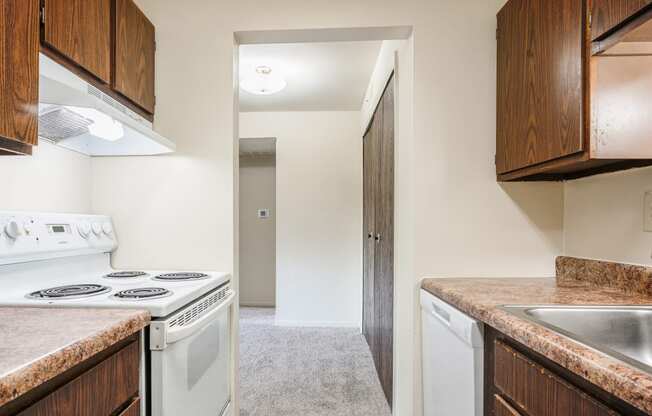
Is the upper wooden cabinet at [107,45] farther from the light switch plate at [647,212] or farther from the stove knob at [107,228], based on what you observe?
the light switch plate at [647,212]

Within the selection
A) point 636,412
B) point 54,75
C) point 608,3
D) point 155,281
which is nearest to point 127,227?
point 155,281

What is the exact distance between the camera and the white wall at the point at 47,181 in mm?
1298

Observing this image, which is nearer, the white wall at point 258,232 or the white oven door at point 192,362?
the white oven door at point 192,362

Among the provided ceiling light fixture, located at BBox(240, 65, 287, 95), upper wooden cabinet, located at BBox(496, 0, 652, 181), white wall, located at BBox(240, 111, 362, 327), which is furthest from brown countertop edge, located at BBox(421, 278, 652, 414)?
white wall, located at BBox(240, 111, 362, 327)

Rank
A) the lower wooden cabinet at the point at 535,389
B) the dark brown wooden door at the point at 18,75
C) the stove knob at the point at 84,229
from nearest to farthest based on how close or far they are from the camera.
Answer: the lower wooden cabinet at the point at 535,389 → the dark brown wooden door at the point at 18,75 → the stove knob at the point at 84,229

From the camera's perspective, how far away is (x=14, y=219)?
121 centimetres

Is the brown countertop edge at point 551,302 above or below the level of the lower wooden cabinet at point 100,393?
above

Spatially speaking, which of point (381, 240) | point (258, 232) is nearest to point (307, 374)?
point (381, 240)

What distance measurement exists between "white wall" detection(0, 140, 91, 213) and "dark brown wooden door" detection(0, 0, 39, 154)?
520mm

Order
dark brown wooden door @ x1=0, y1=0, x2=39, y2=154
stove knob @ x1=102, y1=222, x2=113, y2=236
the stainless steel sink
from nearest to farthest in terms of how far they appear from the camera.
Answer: dark brown wooden door @ x1=0, y1=0, x2=39, y2=154 → the stainless steel sink → stove knob @ x1=102, y1=222, x2=113, y2=236

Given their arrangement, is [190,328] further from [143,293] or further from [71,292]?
[71,292]

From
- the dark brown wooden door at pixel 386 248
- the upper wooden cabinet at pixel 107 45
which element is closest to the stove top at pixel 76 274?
the upper wooden cabinet at pixel 107 45

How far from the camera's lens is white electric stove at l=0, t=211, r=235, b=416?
3.32ft

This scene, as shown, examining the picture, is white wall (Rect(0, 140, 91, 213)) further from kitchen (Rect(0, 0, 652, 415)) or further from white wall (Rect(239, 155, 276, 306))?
white wall (Rect(239, 155, 276, 306))
